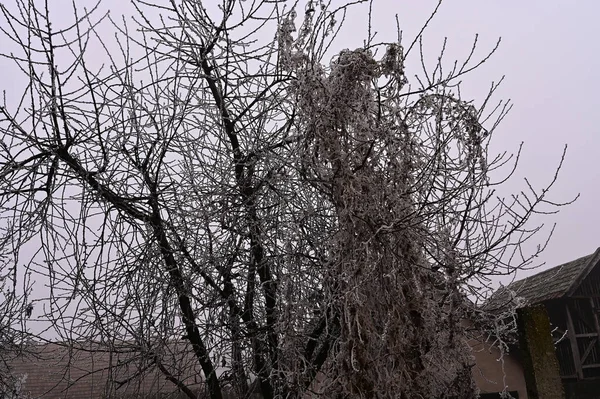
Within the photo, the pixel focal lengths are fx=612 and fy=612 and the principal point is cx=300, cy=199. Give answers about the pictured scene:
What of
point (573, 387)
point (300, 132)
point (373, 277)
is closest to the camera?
point (373, 277)

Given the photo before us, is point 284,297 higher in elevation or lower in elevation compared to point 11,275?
lower

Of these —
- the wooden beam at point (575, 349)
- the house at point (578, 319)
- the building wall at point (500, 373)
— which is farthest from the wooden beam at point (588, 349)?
the building wall at point (500, 373)

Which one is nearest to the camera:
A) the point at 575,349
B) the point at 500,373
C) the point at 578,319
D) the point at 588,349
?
the point at 500,373

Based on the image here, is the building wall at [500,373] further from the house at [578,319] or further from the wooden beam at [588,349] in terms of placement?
the wooden beam at [588,349]

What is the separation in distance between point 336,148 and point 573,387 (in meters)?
12.7

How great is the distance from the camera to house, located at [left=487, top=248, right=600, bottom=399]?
1359 centimetres

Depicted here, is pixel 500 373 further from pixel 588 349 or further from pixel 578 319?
pixel 578 319

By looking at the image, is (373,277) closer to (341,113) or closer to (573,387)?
(341,113)

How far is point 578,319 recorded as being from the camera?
14148 mm

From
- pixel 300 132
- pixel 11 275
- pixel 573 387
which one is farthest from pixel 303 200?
pixel 573 387

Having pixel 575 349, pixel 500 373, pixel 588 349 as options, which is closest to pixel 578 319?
pixel 588 349

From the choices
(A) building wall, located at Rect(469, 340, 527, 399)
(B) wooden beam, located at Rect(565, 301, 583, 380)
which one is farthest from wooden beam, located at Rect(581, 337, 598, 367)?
(A) building wall, located at Rect(469, 340, 527, 399)

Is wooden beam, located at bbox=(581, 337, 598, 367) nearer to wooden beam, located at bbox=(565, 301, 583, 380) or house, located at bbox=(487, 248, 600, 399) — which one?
house, located at bbox=(487, 248, 600, 399)

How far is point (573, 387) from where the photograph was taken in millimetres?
13586
